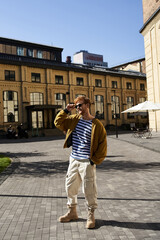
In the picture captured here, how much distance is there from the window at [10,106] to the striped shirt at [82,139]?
26.2 m

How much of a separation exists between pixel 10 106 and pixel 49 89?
19.9 ft

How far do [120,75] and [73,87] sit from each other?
1021cm

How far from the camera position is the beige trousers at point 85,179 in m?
3.41

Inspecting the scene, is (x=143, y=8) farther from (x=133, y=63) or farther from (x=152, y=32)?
(x=133, y=63)

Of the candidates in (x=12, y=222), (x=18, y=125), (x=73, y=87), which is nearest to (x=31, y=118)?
(x=18, y=125)

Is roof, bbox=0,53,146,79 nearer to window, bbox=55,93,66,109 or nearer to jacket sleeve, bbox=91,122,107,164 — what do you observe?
window, bbox=55,93,66,109

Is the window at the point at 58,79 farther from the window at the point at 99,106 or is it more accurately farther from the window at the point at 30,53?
the window at the point at 99,106

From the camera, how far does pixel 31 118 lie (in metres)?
29.5

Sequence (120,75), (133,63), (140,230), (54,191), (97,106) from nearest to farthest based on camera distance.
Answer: (140,230) → (54,191) → (97,106) → (120,75) → (133,63)

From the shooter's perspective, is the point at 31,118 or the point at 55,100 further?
the point at 55,100

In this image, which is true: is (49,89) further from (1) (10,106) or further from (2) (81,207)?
(2) (81,207)

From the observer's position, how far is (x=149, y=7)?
21.3m

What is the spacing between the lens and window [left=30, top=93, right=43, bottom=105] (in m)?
30.9

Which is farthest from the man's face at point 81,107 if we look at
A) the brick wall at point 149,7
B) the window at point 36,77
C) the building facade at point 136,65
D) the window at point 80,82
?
the building facade at point 136,65
